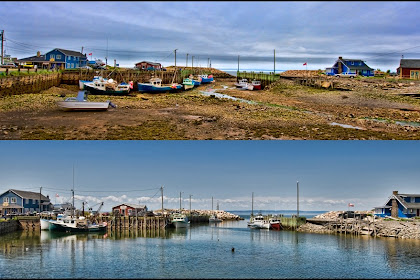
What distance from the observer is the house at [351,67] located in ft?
263

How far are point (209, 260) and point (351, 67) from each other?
56.8 m

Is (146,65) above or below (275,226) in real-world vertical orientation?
above

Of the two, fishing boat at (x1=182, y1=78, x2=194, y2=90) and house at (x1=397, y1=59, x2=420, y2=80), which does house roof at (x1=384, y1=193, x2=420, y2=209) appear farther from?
fishing boat at (x1=182, y1=78, x2=194, y2=90)

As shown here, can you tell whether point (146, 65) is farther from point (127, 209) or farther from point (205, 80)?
point (127, 209)

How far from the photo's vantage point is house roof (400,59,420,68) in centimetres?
7294

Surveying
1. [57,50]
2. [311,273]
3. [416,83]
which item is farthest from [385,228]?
[57,50]

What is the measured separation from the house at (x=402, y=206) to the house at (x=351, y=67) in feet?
79.0

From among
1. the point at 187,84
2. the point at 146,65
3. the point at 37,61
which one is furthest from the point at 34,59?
the point at 187,84

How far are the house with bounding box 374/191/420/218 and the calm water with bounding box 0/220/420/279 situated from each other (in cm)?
1608

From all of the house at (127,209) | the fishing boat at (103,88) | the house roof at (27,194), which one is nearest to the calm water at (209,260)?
the fishing boat at (103,88)

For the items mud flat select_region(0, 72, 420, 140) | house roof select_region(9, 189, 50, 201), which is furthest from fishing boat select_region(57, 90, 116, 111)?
house roof select_region(9, 189, 50, 201)

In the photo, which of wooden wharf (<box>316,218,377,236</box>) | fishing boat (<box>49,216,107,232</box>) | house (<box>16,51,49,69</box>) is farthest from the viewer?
house (<box>16,51,49,69</box>)

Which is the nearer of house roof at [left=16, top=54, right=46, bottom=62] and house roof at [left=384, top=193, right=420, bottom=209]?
house roof at [left=384, top=193, right=420, bottom=209]

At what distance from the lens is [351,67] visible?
8075 cm
